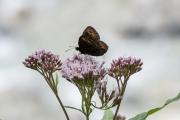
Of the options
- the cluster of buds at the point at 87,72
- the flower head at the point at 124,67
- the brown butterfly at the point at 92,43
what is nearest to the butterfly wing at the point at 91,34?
the brown butterfly at the point at 92,43

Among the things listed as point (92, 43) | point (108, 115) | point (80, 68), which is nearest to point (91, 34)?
point (92, 43)

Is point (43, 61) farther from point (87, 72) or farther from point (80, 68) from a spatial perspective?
point (87, 72)

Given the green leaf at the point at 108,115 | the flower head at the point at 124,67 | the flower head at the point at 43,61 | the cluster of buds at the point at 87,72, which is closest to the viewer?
the cluster of buds at the point at 87,72

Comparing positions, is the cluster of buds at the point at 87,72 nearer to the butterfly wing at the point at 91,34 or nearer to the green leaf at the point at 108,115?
the butterfly wing at the point at 91,34

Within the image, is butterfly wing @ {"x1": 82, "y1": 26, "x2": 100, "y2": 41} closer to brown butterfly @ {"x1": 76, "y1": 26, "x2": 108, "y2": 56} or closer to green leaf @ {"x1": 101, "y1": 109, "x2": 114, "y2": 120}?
brown butterfly @ {"x1": 76, "y1": 26, "x2": 108, "y2": 56}

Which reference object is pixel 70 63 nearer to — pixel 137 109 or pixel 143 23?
pixel 137 109

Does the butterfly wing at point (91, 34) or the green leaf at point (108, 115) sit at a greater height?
the butterfly wing at point (91, 34)

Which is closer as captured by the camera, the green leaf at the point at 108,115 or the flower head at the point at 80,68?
the flower head at the point at 80,68
